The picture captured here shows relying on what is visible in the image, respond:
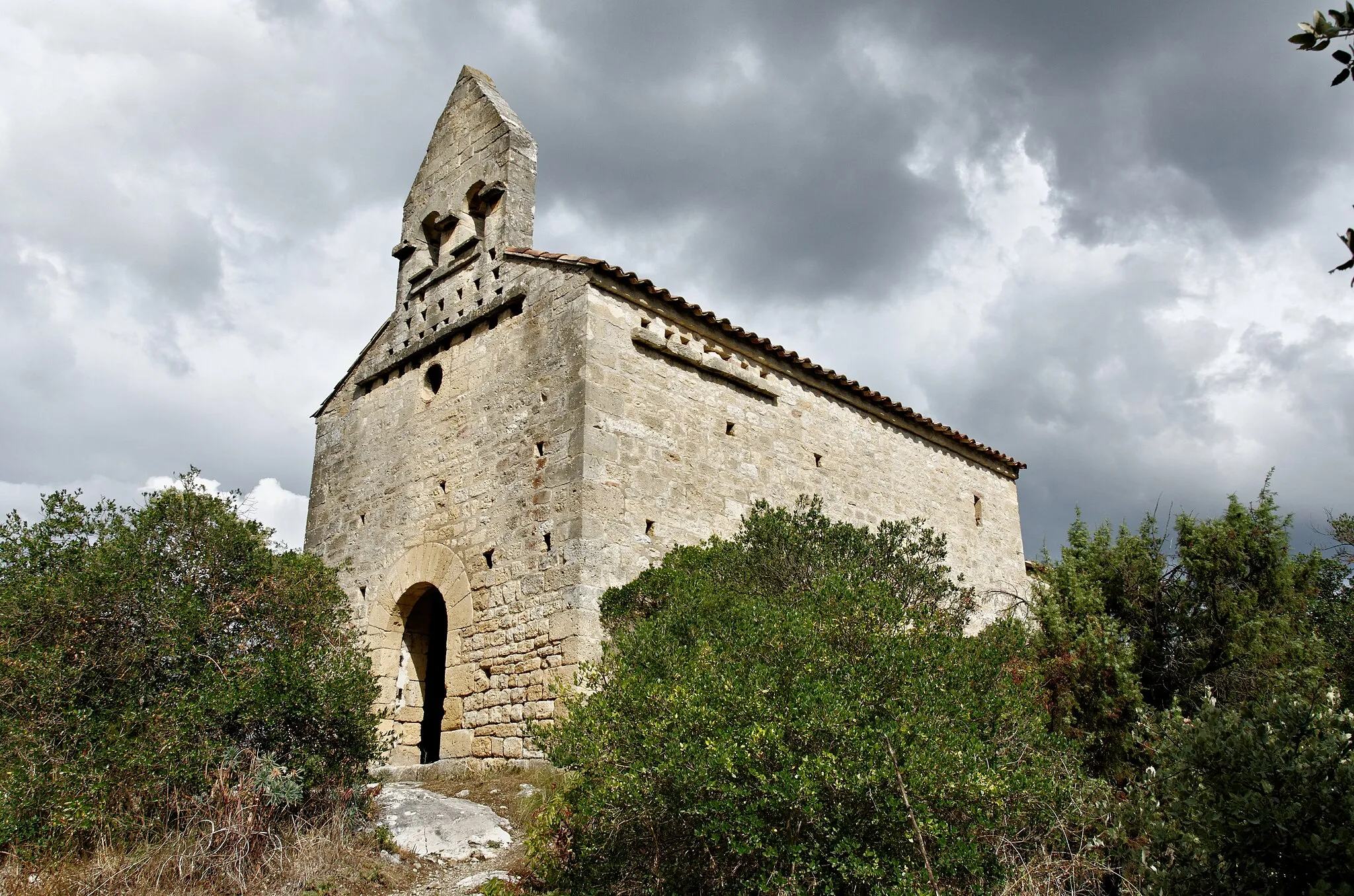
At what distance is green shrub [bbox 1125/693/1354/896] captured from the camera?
411 centimetres

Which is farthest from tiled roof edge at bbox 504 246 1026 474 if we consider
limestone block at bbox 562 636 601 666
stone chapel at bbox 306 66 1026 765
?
limestone block at bbox 562 636 601 666

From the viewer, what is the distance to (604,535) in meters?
9.55

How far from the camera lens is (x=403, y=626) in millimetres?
11625

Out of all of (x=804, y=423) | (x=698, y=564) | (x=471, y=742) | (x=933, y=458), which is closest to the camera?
(x=698, y=564)

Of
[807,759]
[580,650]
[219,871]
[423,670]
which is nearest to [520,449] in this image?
[580,650]

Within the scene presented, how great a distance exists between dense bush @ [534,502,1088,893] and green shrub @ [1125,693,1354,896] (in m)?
0.73

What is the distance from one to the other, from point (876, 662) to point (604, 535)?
4391 mm

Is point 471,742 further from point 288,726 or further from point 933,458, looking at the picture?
point 933,458

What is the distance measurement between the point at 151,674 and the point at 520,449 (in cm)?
450

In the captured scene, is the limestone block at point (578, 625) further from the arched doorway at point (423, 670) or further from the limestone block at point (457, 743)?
the arched doorway at point (423, 670)

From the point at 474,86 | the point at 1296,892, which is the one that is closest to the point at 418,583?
the point at 474,86

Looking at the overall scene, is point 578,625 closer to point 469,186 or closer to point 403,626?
point 403,626

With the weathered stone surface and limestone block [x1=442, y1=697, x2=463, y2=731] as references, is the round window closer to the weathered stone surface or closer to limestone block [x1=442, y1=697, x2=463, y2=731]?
limestone block [x1=442, y1=697, x2=463, y2=731]

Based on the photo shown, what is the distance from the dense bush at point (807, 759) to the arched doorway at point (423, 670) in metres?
5.40
